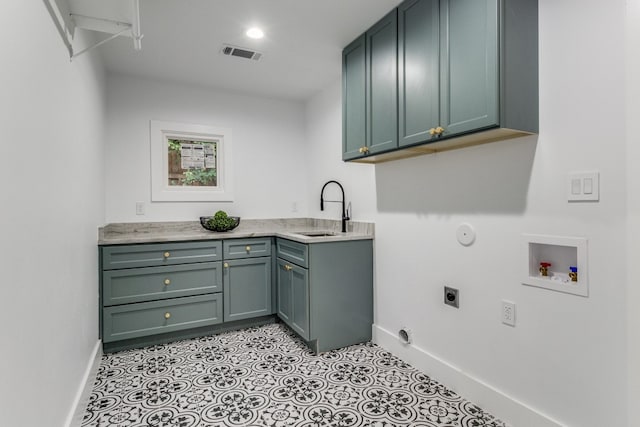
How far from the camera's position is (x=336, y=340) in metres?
2.78

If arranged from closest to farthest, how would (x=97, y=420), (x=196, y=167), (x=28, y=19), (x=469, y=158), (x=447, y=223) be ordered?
(x=28, y=19) < (x=97, y=420) < (x=469, y=158) < (x=447, y=223) < (x=196, y=167)

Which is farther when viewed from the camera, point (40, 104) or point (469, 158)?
point (469, 158)

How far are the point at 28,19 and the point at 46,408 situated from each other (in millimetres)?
1352

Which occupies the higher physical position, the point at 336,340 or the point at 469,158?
the point at 469,158

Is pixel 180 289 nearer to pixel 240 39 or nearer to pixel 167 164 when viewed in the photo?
pixel 167 164

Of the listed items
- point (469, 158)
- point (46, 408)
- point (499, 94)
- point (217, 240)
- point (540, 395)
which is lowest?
point (540, 395)

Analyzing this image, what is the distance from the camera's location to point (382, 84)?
233 cm

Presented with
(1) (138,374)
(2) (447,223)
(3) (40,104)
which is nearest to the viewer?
(3) (40,104)

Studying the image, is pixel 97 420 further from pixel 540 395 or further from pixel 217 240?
pixel 540 395

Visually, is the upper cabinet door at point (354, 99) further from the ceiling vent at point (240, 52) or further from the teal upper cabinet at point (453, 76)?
the ceiling vent at point (240, 52)

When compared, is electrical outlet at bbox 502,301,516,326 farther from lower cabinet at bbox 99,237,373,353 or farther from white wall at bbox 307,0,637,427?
lower cabinet at bbox 99,237,373,353

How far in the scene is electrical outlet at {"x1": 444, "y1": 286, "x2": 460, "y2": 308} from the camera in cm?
216

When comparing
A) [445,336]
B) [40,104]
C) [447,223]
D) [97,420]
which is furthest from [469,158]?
[97,420]

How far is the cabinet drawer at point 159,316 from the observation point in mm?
2791
